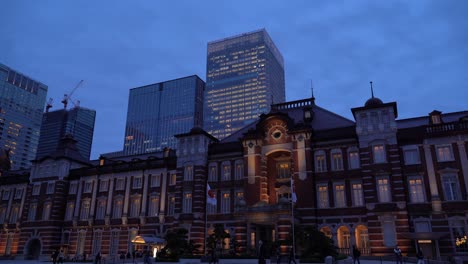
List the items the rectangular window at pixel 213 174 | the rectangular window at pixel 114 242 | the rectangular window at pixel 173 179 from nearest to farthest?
the rectangular window at pixel 213 174 < the rectangular window at pixel 173 179 < the rectangular window at pixel 114 242

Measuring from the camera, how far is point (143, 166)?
5738cm

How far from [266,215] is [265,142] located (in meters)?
9.92

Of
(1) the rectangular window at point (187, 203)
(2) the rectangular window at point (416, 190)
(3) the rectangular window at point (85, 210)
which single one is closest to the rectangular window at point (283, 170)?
(1) the rectangular window at point (187, 203)

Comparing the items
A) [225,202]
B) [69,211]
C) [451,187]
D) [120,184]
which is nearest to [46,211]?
[69,211]

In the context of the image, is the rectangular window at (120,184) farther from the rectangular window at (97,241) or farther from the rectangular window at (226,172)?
the rectangular window at (226,172)

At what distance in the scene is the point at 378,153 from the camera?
42438mm

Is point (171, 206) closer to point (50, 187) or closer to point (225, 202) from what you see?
point (225, 202)

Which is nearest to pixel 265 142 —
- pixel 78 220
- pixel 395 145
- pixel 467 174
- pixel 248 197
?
pixel 248 197

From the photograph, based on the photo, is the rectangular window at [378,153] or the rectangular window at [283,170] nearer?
the rectangular window at [378,153]

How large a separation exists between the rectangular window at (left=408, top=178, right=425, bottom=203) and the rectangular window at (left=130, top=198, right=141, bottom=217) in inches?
1431

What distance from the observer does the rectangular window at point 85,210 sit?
196 feet

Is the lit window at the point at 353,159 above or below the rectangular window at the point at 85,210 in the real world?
above

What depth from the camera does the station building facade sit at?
39812mm

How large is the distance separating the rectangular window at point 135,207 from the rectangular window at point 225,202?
14.0 m
